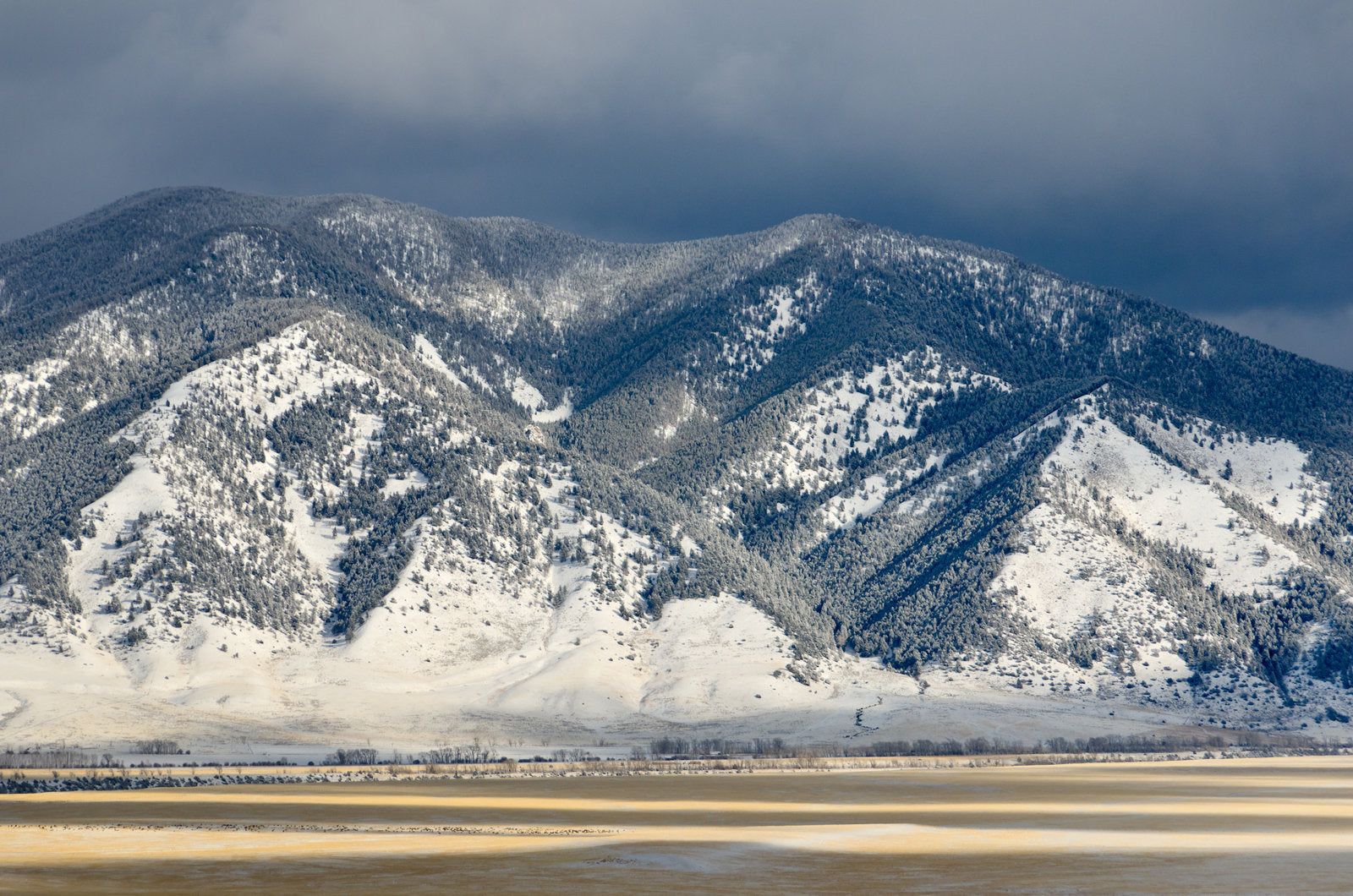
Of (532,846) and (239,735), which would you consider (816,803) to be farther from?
(239,735)

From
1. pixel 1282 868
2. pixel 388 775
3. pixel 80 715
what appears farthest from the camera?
pixel 80 715

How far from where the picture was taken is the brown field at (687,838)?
70062 mm

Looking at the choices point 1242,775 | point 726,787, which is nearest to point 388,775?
point 726,787

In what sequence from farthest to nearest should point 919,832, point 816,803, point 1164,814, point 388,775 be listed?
1. point 388,775
2. point 816,803
3. point 1164,814
4. point 919,832

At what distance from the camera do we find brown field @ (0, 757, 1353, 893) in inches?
2758

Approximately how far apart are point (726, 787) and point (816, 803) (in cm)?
1661

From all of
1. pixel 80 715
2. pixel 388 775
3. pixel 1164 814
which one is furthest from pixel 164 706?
pixel 1164 814

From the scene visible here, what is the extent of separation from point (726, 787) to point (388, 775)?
1439 inches

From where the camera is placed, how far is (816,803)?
368 ft

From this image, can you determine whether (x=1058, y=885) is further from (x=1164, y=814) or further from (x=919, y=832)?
(x=1164, y=814)

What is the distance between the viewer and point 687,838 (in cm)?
8738

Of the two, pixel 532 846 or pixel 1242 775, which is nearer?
pixel 532 846

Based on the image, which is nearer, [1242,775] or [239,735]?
[1242,775]

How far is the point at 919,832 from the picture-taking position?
9075 cm
